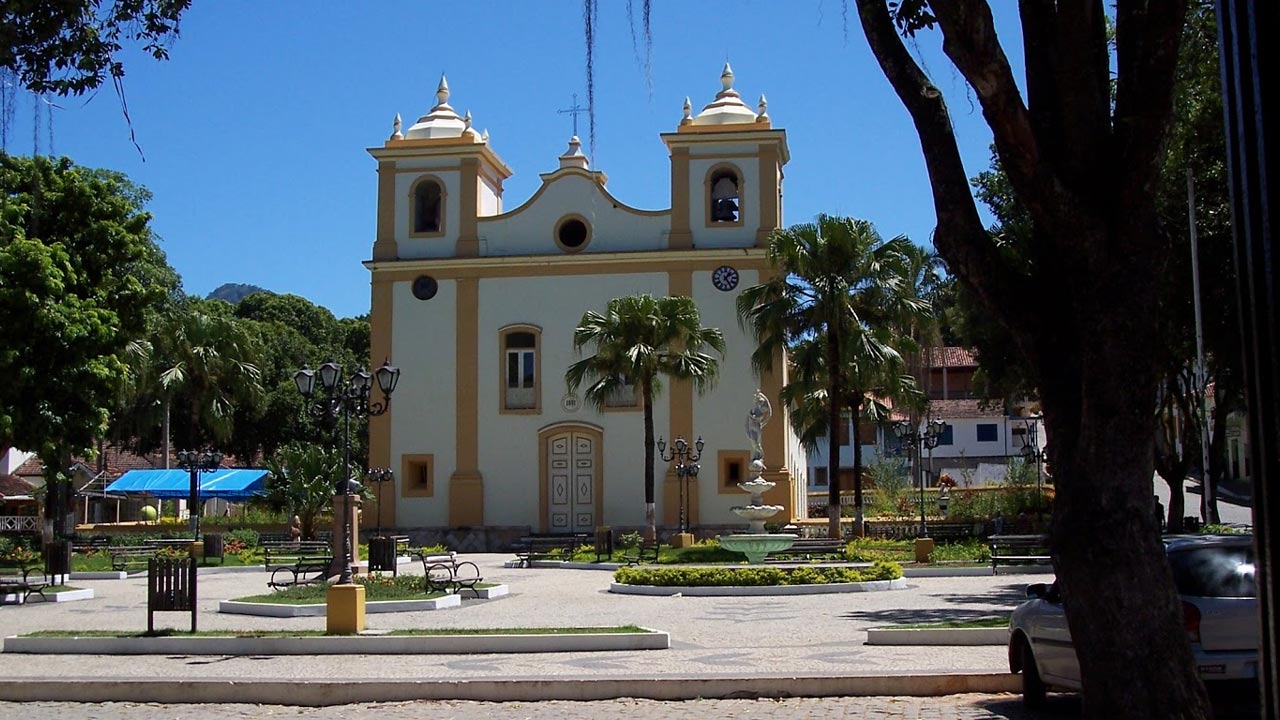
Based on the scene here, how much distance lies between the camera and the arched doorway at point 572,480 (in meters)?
41.0

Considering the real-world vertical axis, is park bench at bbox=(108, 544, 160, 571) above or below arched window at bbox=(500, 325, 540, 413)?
below

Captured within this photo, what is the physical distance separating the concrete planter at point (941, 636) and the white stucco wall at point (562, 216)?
1136 inches

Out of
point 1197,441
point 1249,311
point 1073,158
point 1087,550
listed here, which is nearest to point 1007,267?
point 1073,158

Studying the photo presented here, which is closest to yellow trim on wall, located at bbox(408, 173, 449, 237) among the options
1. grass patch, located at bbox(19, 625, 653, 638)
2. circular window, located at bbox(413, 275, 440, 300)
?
circular window, located at bbox(413, 275, 440, 300)

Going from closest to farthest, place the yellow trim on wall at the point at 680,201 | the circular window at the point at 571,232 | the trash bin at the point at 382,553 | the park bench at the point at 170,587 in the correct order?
the park bench at the point at 170,587 < the trash bin at the point at 382,553 < the yellow trim on wall at the point at 680,201 < the circular window at the point at 571,232

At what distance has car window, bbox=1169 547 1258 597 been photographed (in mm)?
8602

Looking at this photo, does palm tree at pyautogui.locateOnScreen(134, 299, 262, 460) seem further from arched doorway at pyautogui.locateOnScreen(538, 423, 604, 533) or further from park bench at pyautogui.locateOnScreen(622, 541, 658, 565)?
park bench at pyautogui.locateOnScreen(622, 541, 658, 565)

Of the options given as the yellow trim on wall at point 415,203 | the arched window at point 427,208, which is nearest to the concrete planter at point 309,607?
the yellow trim on wall at point 415,203

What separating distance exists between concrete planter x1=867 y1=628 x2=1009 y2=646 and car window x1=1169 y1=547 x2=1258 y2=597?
14.1 feet

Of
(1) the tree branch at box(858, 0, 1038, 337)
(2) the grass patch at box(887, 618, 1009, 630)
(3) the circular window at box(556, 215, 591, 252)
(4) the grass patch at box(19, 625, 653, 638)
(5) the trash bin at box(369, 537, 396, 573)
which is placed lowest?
(4) the grass patch at box(19, 625, 653, 638)

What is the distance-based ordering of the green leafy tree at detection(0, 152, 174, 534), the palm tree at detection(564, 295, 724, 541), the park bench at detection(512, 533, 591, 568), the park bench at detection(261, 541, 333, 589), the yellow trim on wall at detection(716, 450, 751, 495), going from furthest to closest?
the yellow trim on wall at detection(716, 450, 751, 495), the palm tree at detection(564, 295, 724, 541), the park bench at detection(512, 533, 591, 568), the park bench at detection(261, 541, 333, 589), the green leafy tree at detection(0, 152, 174, 534)

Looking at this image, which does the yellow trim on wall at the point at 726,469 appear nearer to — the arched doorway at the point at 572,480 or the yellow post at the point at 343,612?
the arched doorway at the point at 572,480

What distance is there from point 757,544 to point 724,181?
54.5 ft

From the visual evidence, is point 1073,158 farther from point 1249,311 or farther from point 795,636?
point 795,636
